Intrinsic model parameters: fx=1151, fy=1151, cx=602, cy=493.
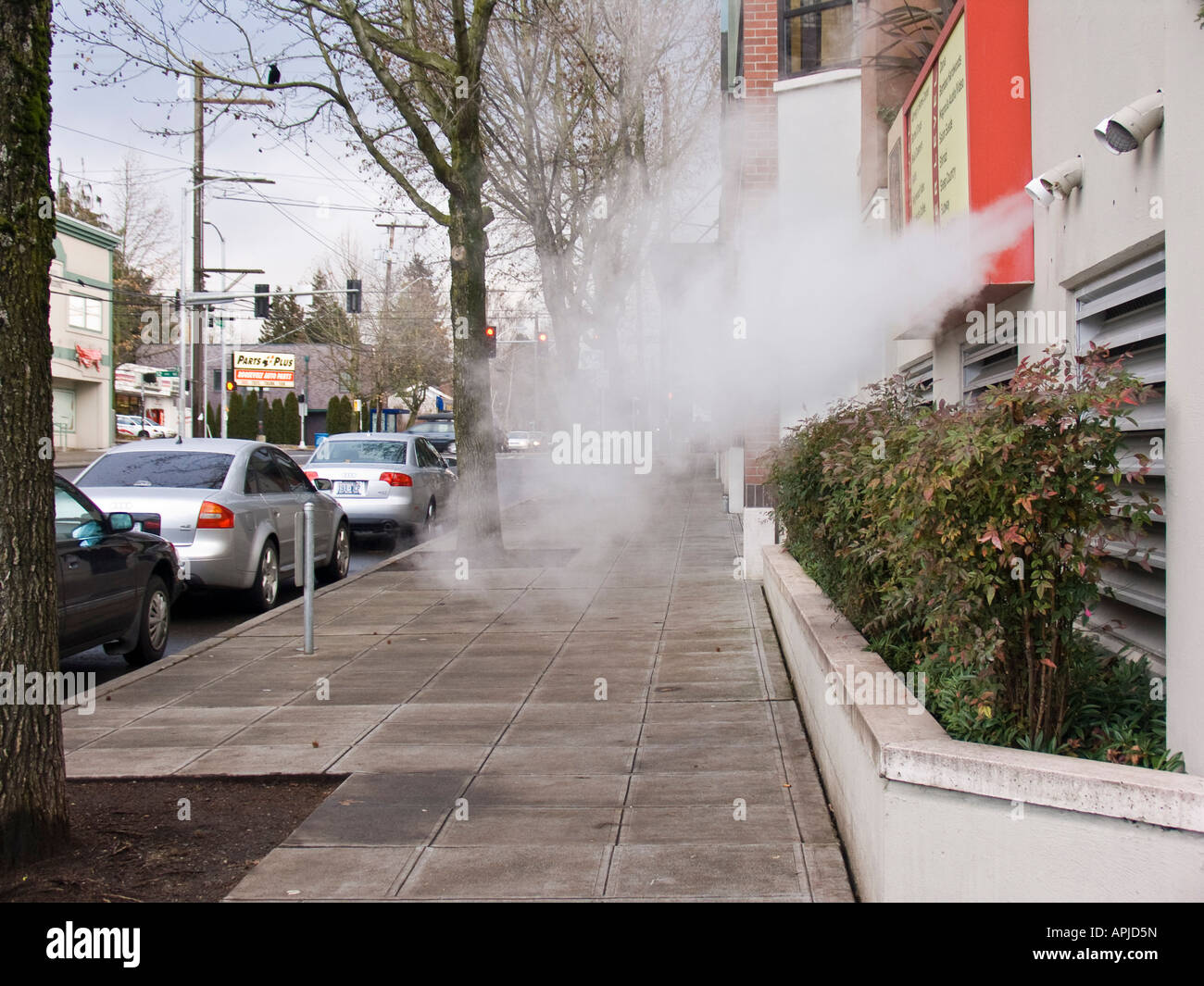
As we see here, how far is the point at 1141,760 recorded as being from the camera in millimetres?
3664

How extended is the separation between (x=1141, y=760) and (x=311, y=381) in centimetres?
7470

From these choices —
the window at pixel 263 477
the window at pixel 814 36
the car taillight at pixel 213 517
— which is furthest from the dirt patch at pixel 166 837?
the window at pixel 814 36

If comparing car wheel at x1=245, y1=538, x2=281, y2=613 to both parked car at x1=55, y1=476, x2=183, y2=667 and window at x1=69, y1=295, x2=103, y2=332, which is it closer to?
parked car at x1=55, y1=476, x2=183, y2=667

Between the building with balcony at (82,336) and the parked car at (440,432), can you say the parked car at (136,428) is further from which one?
the parked car at (440,432)

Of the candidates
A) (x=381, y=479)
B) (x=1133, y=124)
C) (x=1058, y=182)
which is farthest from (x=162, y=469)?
(x=1133, y=124)

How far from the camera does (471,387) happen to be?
12922mm

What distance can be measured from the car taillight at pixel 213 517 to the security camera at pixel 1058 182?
717cm

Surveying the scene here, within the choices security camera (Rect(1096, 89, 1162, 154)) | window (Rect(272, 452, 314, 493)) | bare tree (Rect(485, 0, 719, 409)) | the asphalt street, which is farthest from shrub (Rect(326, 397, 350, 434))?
security camera (Rect(1096, 89, 1162, 154))

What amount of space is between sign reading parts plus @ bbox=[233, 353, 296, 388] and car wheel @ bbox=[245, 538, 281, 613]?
55.8 metres

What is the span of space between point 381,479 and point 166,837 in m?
11.4

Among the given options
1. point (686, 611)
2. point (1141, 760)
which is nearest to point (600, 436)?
point (686, 611)

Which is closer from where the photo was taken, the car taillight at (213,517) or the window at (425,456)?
the car taillight at (213,517)

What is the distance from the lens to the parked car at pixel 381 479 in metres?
15.8
